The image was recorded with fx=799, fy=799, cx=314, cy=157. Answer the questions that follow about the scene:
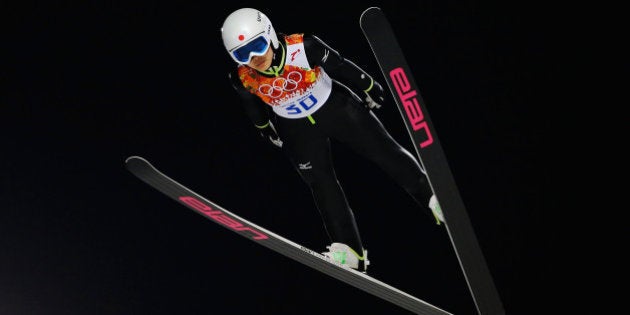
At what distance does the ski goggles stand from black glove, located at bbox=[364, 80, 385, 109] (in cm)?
46

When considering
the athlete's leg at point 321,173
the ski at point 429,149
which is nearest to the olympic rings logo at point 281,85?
the athlete's leg at point 321,173

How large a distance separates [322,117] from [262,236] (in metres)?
0.51

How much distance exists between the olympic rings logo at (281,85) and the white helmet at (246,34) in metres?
0.17

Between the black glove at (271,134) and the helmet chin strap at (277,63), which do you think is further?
the black glove at (271,134)

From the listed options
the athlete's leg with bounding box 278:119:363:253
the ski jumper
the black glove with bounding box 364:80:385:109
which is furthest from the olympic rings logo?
the black glove with bounding box 364:80:385:109

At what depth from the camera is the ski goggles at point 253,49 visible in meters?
2.74

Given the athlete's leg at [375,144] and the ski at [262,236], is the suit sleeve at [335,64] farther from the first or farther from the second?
the ski at [262,236]

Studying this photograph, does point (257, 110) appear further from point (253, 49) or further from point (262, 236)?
point (262, 236)

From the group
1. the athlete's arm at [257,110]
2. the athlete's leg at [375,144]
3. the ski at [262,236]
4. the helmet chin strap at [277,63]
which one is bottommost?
the ski at [262,236]

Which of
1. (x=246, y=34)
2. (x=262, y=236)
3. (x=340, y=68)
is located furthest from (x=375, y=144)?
(x=246, y=34)

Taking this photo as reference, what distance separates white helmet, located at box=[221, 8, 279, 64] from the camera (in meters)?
2.72

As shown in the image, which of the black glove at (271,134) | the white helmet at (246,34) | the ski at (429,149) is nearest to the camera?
the ski at (429,149)

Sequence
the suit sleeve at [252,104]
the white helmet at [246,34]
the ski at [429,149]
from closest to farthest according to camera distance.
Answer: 1. the ski at [429,149]
2. the white helmet at [246,34]
3. the suit sleeve at [252,104]

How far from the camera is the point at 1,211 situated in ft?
11.6
